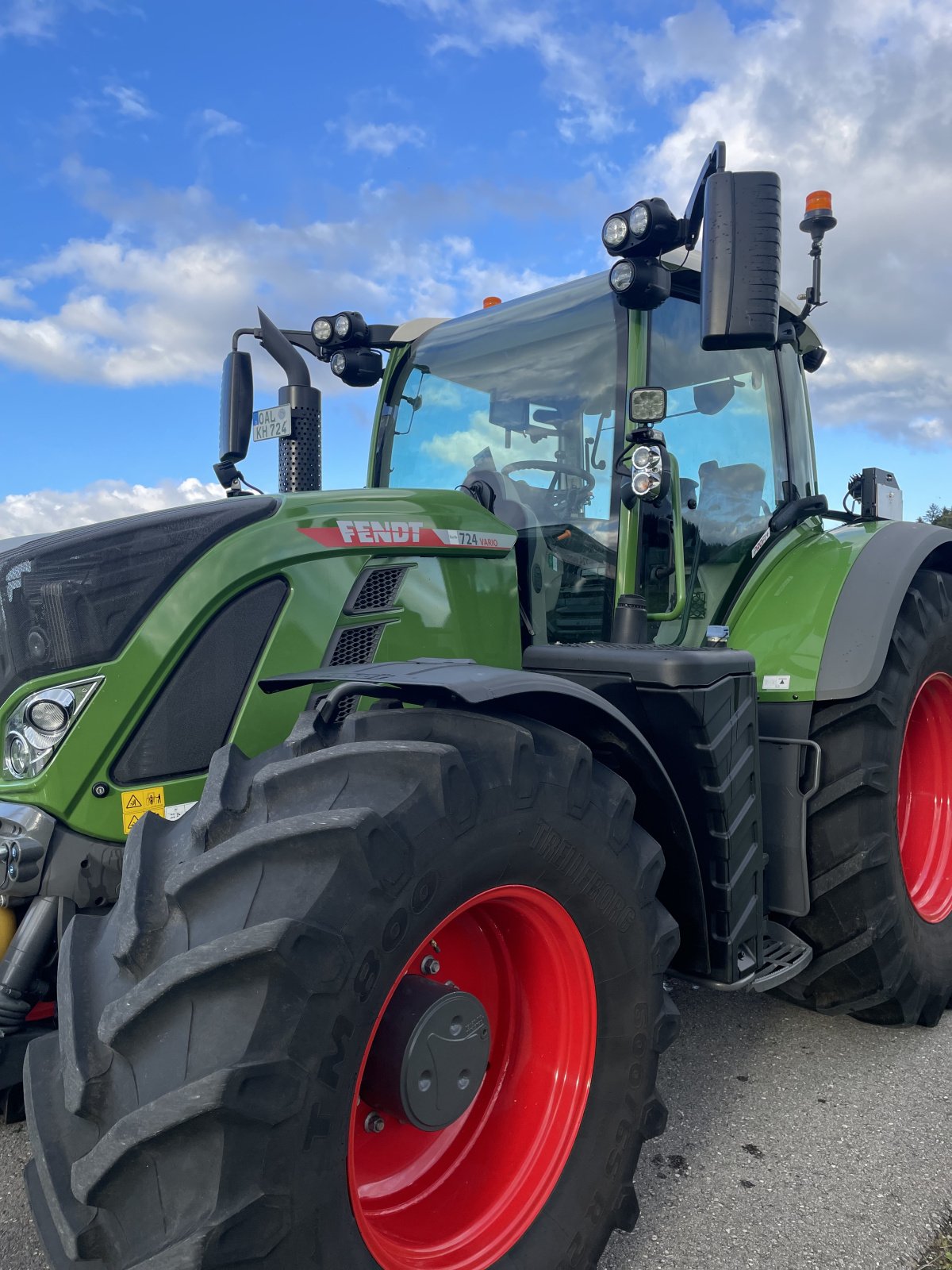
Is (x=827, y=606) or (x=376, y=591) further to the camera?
(x=827, y=606)

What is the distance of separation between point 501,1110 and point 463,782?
77cm

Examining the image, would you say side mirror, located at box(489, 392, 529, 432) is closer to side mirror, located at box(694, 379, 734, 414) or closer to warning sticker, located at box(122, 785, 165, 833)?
side mirror, located at box(694, 379, 734, 414)

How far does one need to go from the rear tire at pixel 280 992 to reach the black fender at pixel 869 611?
4.29 feet

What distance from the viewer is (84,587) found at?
201cm

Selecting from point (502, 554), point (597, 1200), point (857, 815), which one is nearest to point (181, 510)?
A: point (502, 554)

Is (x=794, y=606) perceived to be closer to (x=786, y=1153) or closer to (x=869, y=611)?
(x=869, y=611)

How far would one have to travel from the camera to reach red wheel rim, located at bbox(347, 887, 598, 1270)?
1.76m

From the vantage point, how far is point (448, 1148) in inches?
75.2

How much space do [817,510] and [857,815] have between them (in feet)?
4.31

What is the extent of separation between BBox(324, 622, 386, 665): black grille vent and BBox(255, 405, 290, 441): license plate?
98 cm

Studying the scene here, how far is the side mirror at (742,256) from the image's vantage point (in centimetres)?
216

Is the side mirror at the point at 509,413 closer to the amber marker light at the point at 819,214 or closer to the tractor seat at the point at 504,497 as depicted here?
the tractor seat at the point at 504,497

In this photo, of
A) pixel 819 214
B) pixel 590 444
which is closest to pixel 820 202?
pixel 819 214

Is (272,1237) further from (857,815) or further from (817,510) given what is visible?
(817,510)
